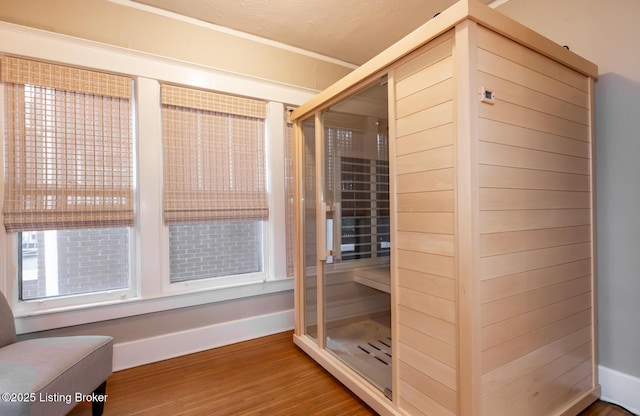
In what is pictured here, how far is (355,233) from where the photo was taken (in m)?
2.44

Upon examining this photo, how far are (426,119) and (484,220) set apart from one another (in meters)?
0.50

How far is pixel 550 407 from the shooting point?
1.50 metres

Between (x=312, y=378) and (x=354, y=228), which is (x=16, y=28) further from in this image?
(x=312, y=378)

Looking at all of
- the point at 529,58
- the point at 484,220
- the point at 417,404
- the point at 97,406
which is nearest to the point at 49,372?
the point at 97,406

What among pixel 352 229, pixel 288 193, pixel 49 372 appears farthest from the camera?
pixel 288 193

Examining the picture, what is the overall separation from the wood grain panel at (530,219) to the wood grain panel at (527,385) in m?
0.67

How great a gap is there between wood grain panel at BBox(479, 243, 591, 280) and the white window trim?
1.87m

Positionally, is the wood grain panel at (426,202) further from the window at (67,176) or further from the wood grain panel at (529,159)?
the window at (67,176)

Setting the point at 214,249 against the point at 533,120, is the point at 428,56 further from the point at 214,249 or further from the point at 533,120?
the point at 214,249

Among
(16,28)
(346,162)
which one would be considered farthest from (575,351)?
(16,28)

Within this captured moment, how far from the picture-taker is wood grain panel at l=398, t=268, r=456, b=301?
4.24ft

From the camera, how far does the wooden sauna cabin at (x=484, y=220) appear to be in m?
1.22

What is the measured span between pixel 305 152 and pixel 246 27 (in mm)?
1175

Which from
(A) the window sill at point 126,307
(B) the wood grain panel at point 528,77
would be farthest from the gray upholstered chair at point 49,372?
(B) the wood grain panel at point 528,77
